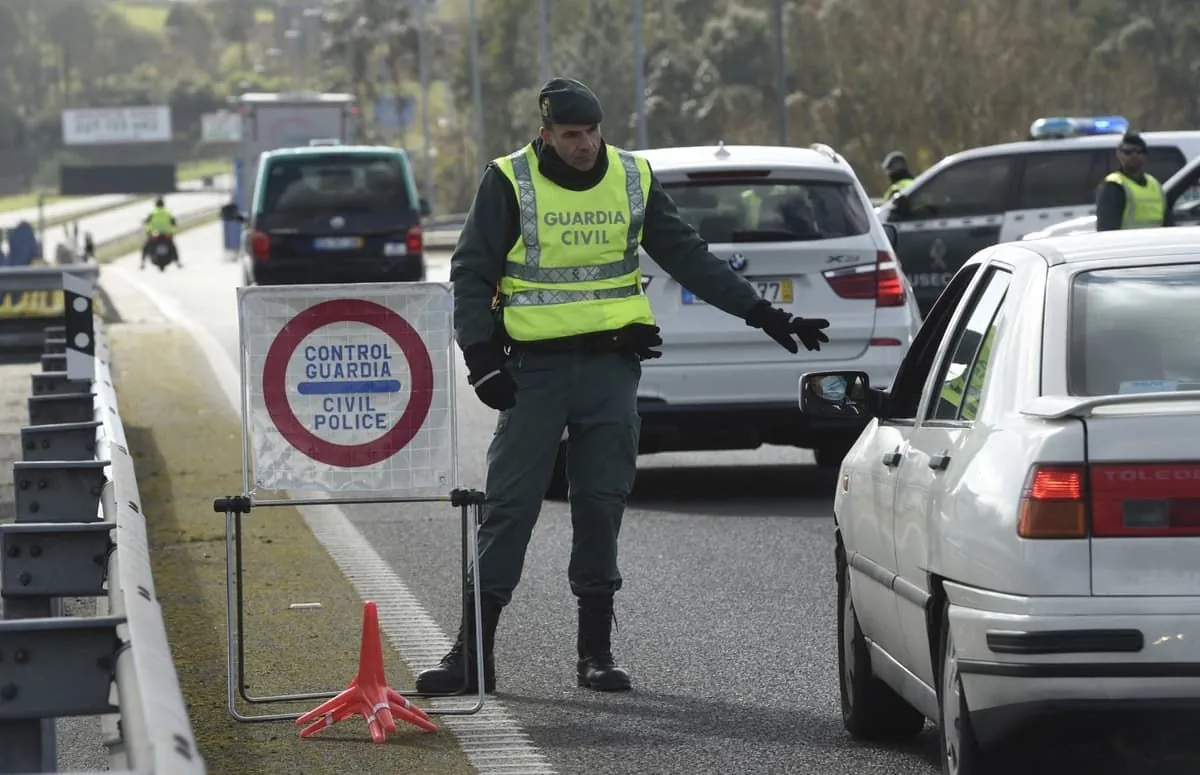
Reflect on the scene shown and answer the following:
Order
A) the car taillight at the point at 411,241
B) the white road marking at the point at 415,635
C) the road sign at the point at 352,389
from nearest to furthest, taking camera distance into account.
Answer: the white road marking at the point at 415,635, the road sign at the point at 352,389, the car taillight at the point at 411,241

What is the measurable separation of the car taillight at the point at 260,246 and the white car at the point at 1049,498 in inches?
811

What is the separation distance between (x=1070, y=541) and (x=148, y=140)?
183481mm

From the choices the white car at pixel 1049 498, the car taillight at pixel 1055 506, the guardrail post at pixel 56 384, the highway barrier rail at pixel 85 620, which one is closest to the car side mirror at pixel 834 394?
the white car at pixel 1049 498

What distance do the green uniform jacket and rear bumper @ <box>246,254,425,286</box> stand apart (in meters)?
18.6

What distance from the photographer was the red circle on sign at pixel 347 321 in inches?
272

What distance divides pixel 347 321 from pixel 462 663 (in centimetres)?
108

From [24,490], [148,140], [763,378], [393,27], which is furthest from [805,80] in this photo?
[148,140]

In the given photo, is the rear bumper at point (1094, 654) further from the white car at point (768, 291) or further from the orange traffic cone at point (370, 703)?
the white car at point (768, 291)

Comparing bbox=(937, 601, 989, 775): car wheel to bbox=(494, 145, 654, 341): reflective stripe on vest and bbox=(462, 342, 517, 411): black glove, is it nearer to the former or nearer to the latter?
bbox=(462, 342, 517, 411): black glove

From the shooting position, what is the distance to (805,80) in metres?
77.6

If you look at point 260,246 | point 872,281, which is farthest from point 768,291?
point 260,246

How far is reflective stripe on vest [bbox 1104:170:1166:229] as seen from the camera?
Answer: 17.1m

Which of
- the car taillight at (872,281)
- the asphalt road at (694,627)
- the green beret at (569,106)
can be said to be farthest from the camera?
the car taillight at (872,281)

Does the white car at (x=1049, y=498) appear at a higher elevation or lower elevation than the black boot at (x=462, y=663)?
higher
